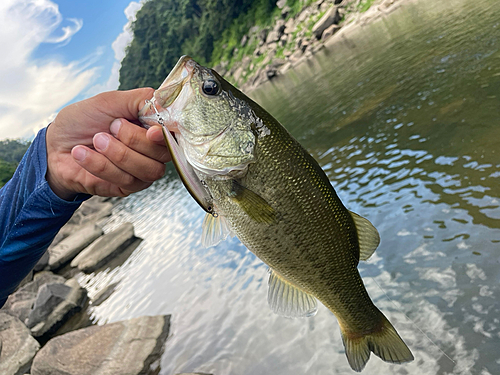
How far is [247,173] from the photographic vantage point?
2.53 meters

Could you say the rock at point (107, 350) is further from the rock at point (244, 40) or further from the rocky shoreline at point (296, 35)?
the rock at point (244, 40)

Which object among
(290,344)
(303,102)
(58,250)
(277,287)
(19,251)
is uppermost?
(19,251)

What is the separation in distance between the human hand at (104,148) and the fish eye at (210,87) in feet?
1.56

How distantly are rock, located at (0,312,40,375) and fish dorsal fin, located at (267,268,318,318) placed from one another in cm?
942

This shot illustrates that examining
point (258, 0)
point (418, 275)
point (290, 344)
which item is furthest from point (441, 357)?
point (258, 0)

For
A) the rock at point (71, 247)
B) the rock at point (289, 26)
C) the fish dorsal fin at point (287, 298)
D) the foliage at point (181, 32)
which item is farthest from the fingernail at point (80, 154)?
the foliage at point (181, 32)

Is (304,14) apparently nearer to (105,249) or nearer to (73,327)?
(105,249)

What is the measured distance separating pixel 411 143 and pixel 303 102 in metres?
15.5

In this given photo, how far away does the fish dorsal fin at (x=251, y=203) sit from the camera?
2.51 metres

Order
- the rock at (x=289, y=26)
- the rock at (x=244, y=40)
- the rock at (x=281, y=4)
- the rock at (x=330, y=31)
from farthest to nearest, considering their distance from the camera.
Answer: the rock at (x=244, y=40) → the rock at (x=281, y=4) → the rock at (x=289, y=26) → the rock at (x=330, y=31)

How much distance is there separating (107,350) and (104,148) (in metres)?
6.46

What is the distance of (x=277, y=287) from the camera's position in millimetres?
2971

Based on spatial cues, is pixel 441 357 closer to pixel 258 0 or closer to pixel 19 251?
pixel 19 251

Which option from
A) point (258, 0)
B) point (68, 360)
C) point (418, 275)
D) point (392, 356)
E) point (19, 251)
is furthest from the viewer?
point (258, 0)
